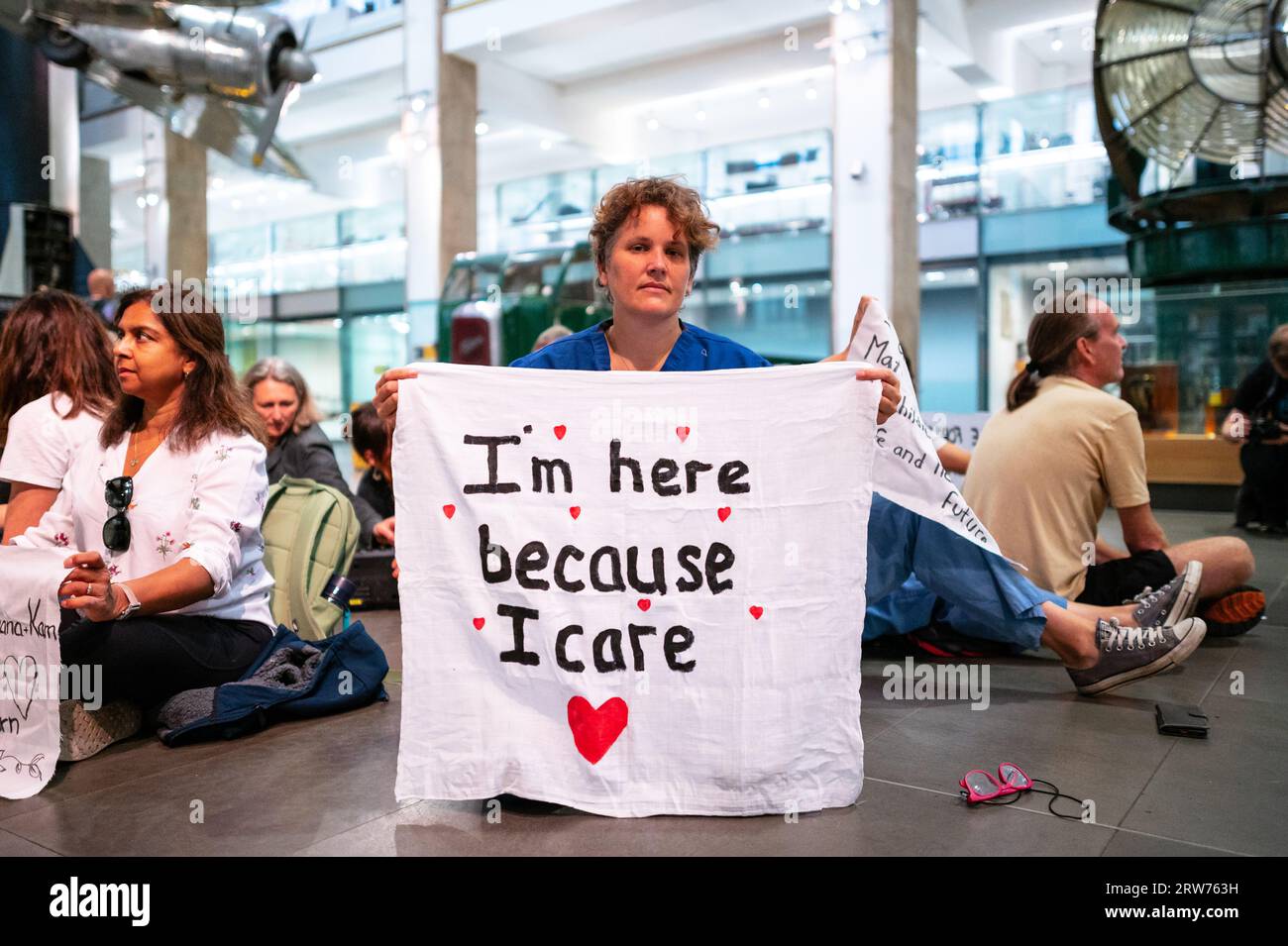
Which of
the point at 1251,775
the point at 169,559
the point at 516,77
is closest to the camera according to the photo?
the point at 1251,775

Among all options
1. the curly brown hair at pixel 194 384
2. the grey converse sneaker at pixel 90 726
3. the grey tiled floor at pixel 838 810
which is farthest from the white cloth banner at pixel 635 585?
the grey converse sneaker at pixel 90 726

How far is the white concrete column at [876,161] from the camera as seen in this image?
39.0 feet

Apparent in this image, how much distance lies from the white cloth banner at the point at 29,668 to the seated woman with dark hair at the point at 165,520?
203 mm

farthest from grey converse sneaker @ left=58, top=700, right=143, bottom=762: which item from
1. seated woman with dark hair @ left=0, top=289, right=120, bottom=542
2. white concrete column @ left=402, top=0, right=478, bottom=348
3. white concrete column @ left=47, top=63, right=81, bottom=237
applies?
white concrete column @ left=402, top=0, right=478, bottom=348

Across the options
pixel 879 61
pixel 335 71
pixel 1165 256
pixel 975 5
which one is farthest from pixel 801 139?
pixel 1165 256

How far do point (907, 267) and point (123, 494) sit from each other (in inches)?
416

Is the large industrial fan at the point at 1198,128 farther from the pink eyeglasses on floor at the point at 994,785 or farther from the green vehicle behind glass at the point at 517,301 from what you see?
the green vehicle behind glass at the point at 517,301

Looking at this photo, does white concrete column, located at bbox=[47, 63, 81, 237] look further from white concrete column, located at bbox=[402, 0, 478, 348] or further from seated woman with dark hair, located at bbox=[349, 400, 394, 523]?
seated woman with dark hair, located at bbox=[349, 400, 394, 523]

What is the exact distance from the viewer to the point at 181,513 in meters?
2.87

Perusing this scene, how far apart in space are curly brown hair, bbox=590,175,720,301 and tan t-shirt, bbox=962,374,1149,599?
1676mm

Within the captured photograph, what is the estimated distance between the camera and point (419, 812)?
2.36 metres

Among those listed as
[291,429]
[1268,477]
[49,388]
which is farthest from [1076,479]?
[1268,477]

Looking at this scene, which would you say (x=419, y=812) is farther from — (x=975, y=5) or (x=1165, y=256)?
(x=975, y=5)

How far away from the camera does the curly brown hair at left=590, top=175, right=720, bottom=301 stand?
102 inches
